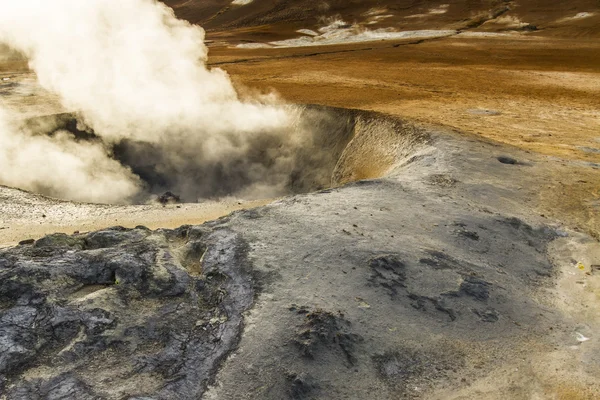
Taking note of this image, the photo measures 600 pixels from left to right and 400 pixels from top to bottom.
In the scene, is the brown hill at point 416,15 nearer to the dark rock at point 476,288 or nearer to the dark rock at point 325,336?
the dark rock at point 476,288

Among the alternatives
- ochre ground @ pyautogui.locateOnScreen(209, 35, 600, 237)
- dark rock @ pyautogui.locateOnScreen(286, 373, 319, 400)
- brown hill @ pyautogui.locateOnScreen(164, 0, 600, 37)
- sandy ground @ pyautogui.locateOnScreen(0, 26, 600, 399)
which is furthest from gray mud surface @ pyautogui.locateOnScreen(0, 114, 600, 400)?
brown hill @ pyautogui.locateOnScreen(164, 0, 600, 37)

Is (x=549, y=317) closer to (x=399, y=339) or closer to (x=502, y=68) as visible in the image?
(x=399, y=339)

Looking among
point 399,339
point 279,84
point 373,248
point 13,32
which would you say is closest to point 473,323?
point 399,339

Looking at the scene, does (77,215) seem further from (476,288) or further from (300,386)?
(476,288)

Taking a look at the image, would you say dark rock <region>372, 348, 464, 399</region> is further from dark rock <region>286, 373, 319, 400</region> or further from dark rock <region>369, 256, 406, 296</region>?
dark rock <region>369, 256, 406, 296</region>

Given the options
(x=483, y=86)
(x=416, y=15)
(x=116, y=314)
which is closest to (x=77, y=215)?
(x=116, y=314)

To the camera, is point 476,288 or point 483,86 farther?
point 483,86
